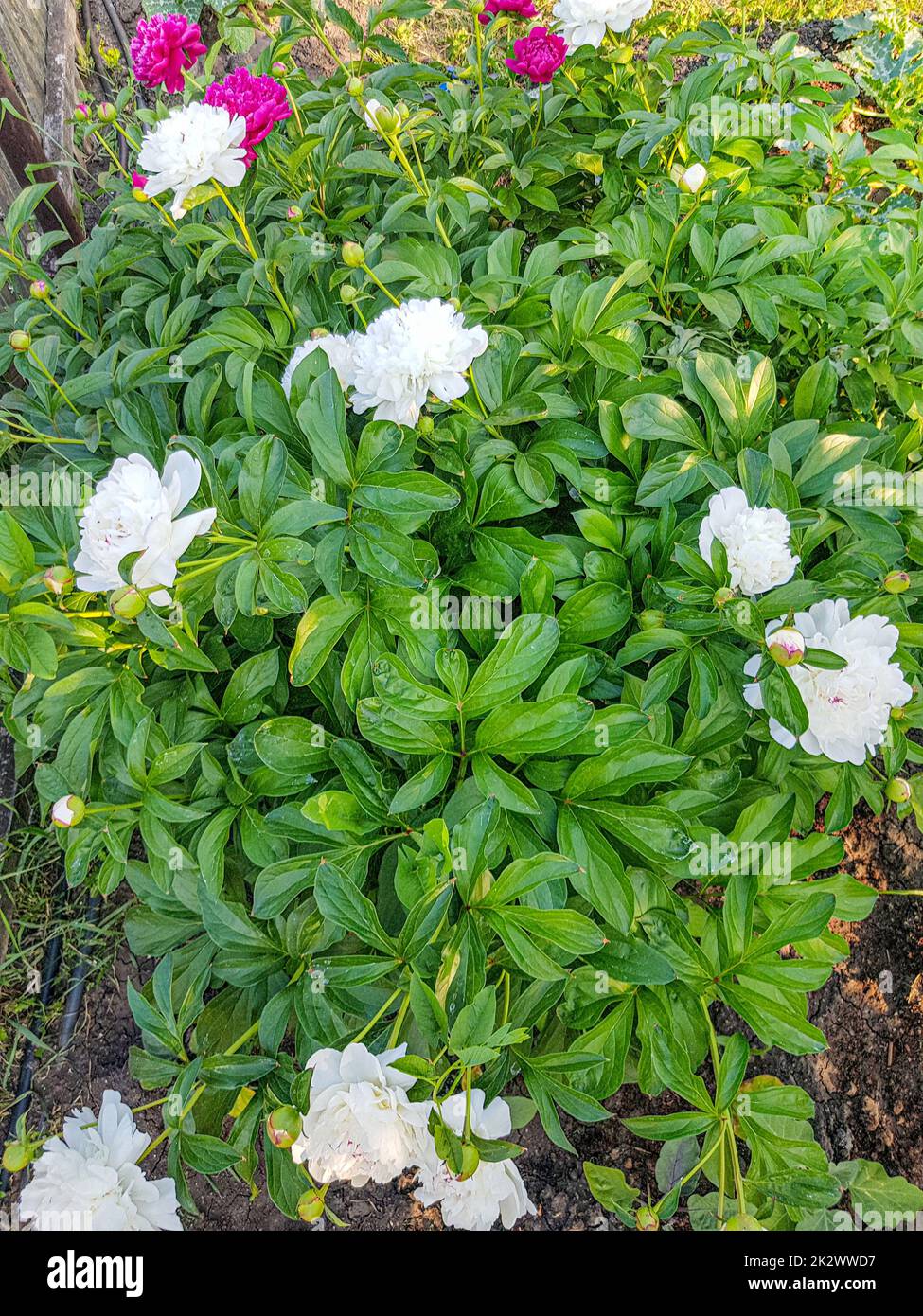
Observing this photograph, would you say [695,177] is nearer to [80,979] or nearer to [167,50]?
[167,50]

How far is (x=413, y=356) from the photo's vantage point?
3.78ft

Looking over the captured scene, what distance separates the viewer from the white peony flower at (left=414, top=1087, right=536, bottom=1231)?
986mm

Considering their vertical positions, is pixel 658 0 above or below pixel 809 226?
above

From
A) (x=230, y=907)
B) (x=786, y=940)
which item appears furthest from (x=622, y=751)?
(x=230, y=907)

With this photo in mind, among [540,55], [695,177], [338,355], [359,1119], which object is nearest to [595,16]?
[540,55]

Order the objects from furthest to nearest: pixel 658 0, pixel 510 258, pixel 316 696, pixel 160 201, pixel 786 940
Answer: pixel 658 0
pixel 160 201
pixel 510 258
pixel 316 696
pixel 786 940

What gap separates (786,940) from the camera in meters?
1.14

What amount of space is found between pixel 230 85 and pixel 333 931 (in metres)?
1.46

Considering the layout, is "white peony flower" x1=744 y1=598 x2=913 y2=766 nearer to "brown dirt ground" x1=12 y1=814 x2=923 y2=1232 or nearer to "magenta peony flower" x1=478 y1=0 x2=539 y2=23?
"brown dirt ground" x1=12 y1=814 x2=923 y2=1232

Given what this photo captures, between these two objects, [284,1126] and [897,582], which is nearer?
[284,1126]

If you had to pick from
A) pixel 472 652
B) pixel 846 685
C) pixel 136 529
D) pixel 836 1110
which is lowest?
pixel 836 1110

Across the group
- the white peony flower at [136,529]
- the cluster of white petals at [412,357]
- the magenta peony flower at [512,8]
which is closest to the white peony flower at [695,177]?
the cluster of white petals at [412,357]

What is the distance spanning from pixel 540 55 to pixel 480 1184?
6.43 ft
